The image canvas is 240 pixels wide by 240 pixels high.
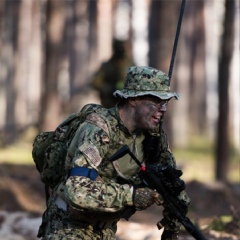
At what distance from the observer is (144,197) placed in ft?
17.4

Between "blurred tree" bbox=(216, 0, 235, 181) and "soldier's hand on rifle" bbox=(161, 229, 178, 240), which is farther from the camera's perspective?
"blurred tree" bbox=(216, 0, 235, 181)

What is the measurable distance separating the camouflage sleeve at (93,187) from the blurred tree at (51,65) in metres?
14.6

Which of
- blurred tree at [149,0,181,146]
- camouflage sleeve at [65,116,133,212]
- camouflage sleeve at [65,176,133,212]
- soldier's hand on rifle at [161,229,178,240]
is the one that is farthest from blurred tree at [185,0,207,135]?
camouflage sleeve at [65,176,133,212]

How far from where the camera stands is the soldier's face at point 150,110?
5613 mm

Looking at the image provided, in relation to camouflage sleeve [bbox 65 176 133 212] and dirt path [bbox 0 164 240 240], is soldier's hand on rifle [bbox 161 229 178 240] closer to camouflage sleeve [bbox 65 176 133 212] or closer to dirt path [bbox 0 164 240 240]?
camouflage sleeve [bbox 65 176 133 212]

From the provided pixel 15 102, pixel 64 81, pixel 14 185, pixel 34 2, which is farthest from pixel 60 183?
pixel 64 81

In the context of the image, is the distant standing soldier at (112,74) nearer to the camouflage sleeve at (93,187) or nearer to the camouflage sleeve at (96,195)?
the camouflage sleeve at (93,187)

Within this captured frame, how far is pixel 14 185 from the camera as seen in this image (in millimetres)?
13938

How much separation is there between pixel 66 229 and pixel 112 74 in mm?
9761

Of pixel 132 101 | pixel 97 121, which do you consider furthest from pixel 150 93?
pixel 97 121

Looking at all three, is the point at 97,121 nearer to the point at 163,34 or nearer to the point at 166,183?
the point at 166,183

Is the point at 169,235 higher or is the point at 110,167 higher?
the point at 110,167

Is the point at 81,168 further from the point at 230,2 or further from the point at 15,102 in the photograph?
the point at 15,102

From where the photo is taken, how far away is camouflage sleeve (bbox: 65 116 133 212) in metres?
5.22
